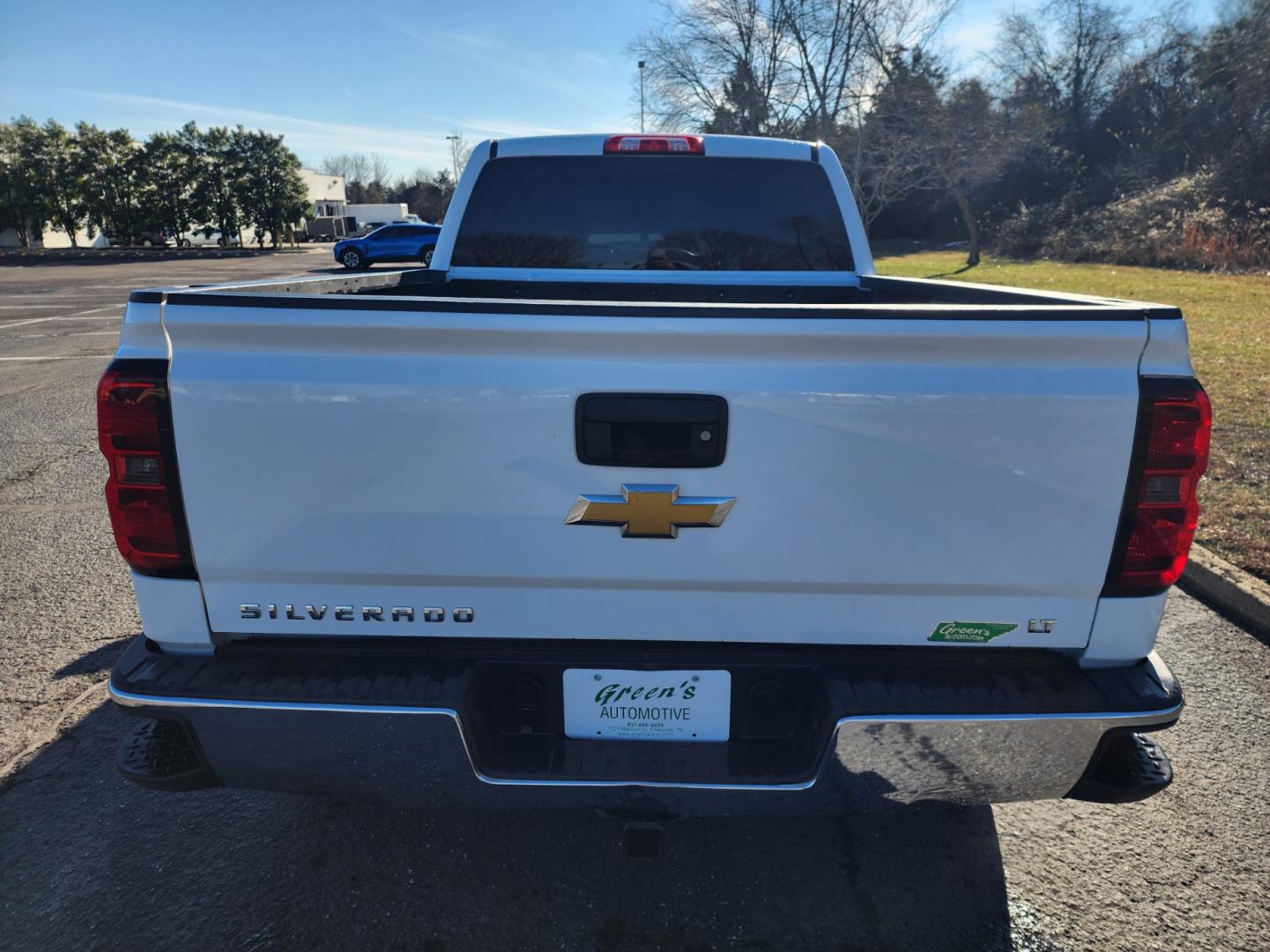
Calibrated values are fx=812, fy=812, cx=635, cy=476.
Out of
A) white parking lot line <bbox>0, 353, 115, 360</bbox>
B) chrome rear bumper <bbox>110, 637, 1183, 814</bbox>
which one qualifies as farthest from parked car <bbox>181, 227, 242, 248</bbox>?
chrome rear bumper <bbox>110, 637, 1183, 814</bbox>

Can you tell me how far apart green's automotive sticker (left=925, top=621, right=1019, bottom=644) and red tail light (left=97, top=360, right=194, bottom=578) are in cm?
177

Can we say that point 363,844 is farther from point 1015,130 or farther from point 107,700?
point 1015,130

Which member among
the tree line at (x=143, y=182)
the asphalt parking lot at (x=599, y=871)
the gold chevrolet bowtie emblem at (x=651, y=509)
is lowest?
the asphalt parking lot at (x=599, y=871)

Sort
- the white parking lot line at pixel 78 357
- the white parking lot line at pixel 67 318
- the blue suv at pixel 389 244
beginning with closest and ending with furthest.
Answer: the white parking lot line at pixel 78 357
the white parking lot line at pixel 67 318
the blue suv at pixel 389 244

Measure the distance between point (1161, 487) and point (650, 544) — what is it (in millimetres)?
1153

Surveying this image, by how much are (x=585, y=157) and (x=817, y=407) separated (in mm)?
2426

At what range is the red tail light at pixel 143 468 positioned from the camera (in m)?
1.82

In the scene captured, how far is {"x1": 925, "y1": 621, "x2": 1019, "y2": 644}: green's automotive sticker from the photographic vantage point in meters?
1.91

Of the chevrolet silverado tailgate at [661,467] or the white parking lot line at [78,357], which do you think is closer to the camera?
the chevrolet silverado tailgate at [661,467]

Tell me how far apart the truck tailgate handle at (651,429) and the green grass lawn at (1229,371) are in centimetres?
421

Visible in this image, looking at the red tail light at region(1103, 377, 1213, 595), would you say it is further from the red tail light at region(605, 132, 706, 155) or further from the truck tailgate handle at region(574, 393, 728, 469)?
the red tail light at region(605, 132, 706, 155)

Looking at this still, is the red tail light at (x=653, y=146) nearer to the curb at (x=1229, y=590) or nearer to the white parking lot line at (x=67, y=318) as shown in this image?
the curb at (x=1229, y=590)

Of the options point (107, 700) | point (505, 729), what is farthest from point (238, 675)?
point (107, 700)

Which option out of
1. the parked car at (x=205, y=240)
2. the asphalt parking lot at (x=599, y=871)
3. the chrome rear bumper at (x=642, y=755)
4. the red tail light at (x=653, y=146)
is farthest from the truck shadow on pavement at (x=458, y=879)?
the parked car at (x=205, y=240)
